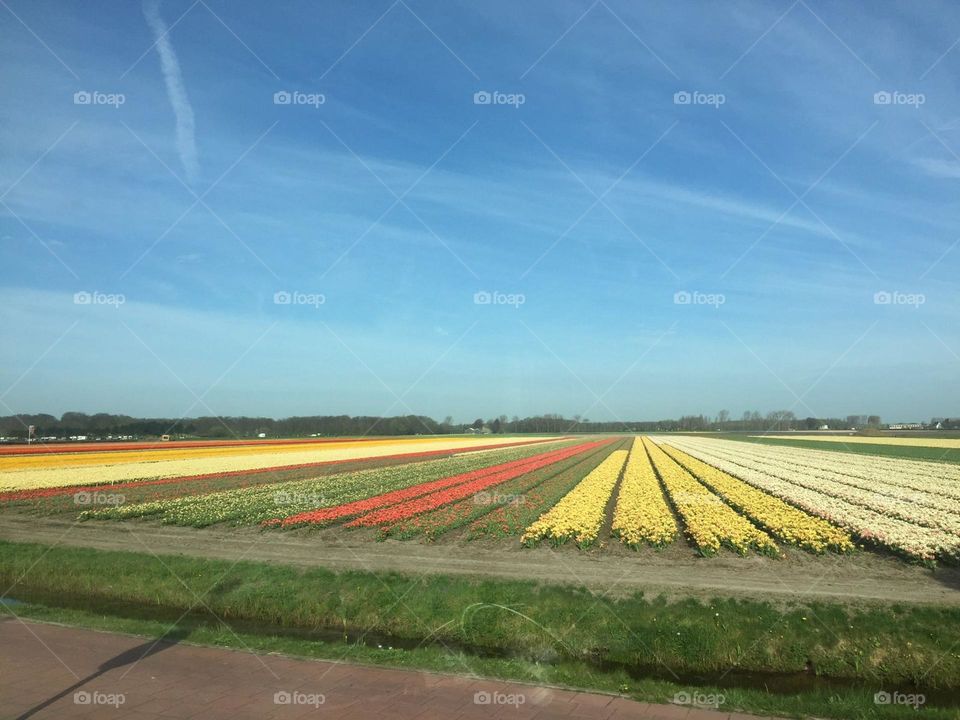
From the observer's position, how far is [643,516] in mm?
19781

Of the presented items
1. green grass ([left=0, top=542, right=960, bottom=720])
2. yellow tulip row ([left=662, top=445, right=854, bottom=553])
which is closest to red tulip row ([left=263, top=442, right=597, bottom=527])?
green grass ([left=0, top=542, right=960, bottom=720])

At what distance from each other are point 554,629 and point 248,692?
17.2 ft

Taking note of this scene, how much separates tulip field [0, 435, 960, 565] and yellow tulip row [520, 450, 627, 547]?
2.5 inches

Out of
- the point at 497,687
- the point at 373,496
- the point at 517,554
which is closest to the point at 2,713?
the point at 497,687

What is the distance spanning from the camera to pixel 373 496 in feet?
87.1

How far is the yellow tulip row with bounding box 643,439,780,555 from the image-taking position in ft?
53.2

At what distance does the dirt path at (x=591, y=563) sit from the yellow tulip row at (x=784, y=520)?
659 mm

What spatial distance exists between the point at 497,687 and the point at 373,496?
19381 millimetres

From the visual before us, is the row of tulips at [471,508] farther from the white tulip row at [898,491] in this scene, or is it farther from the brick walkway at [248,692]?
the white tulip row at [898,491]

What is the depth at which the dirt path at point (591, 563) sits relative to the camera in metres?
12.8

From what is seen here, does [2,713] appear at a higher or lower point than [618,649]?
higher

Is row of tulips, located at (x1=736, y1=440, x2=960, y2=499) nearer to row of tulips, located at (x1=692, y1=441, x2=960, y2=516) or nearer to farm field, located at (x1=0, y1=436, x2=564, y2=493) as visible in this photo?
row of tulips, located at (x1=692, y1=441, x2=960, y2=516)

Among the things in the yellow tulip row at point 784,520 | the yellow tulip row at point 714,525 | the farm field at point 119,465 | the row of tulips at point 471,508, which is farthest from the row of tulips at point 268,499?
the yellow tulip row at point 784,520

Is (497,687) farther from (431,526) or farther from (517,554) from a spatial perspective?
(431,526)
